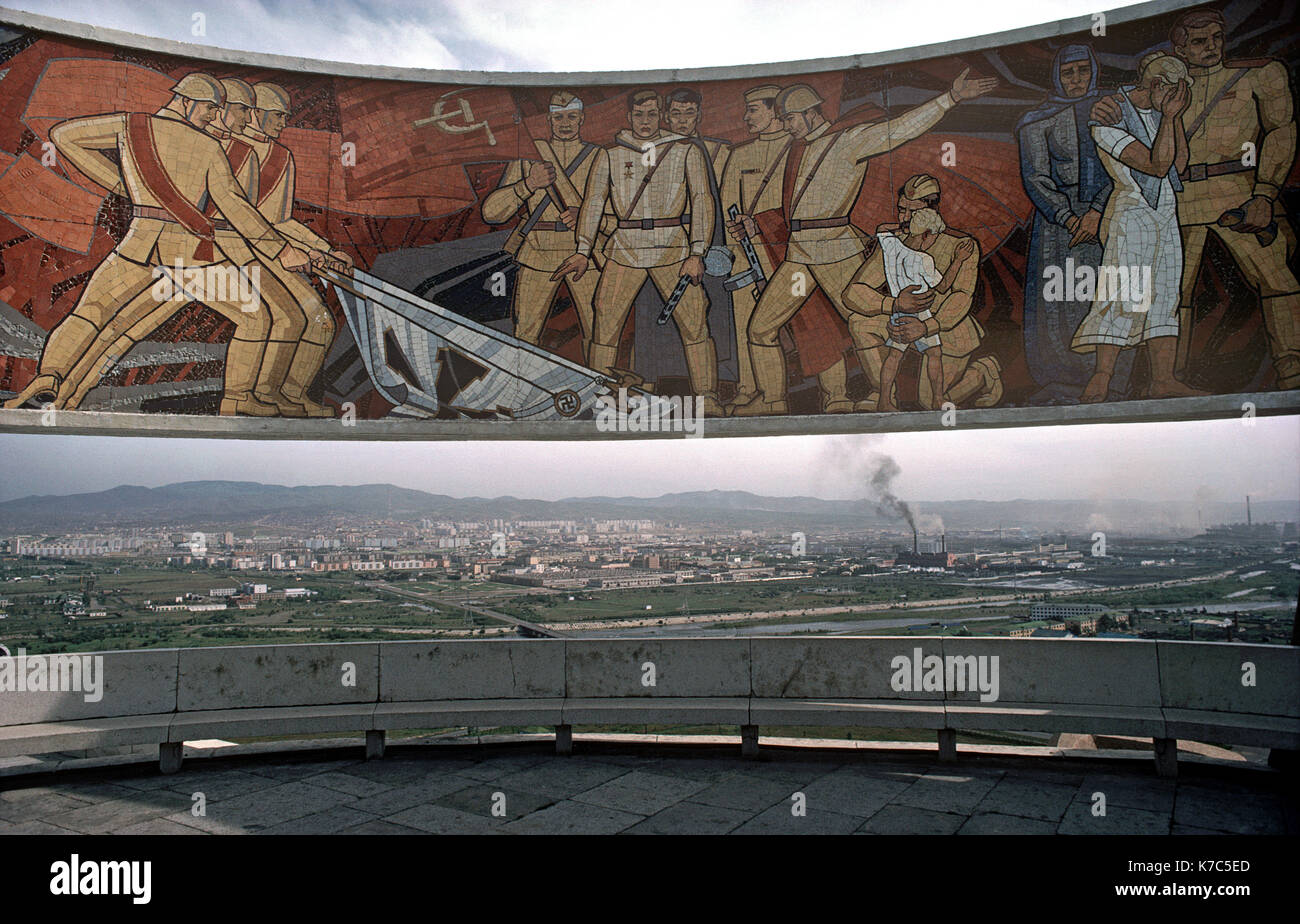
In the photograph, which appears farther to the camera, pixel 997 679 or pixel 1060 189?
pixel 1060 189

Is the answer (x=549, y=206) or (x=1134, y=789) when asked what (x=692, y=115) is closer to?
(x=549, y=206)

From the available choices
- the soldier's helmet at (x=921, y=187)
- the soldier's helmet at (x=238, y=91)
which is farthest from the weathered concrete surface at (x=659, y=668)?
the soldier's helmet at (x=238, y=91)

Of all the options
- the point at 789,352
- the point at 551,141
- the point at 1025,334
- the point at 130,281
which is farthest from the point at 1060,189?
the point at 130,281

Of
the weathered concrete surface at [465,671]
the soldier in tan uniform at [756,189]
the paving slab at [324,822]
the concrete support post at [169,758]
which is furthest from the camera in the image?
the soldier in tan uniform at [756,189]

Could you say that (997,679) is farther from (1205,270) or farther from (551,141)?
(551,141)

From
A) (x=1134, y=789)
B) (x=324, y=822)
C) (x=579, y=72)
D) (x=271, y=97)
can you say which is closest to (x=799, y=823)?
(x=1134, y=789)

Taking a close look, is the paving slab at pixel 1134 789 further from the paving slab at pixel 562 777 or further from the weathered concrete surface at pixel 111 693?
the weathered concrete surface at pixel 111 693
